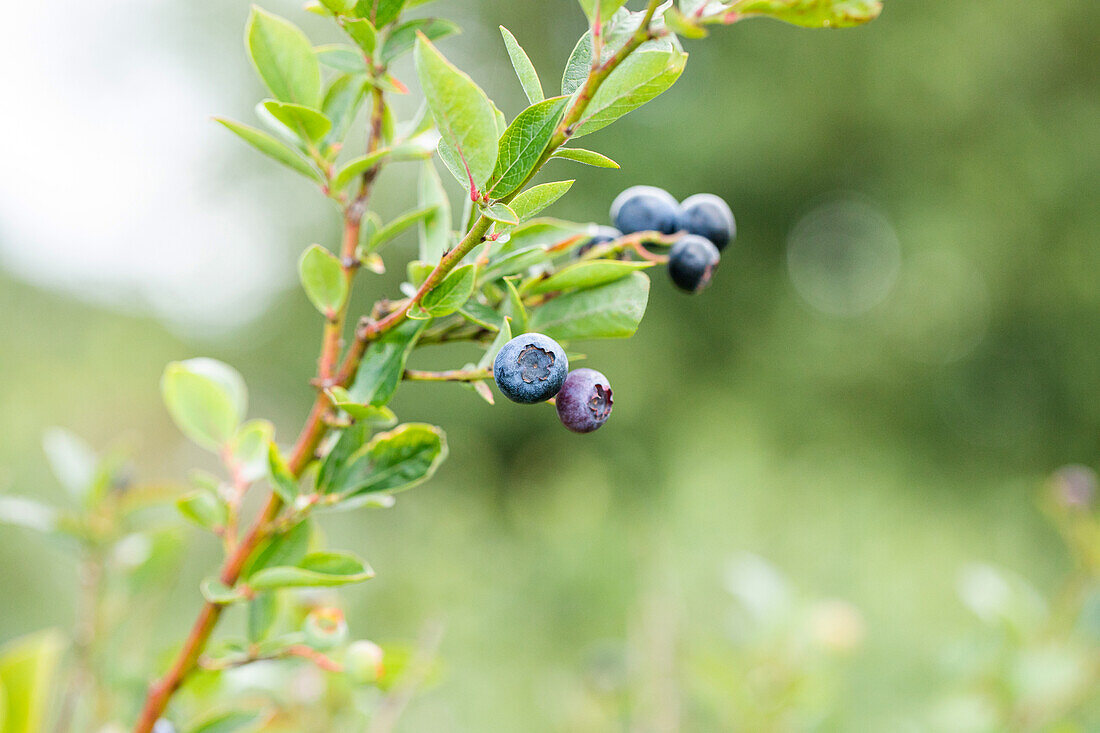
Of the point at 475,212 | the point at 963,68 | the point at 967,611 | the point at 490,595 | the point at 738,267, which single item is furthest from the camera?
the point at 738,267

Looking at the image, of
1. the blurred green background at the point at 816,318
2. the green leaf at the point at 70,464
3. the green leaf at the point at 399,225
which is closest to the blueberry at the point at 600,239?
the green leaf at the point at 399,225

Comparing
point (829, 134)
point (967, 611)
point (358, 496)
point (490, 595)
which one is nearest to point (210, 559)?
point (490, 595)

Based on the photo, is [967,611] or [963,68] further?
[963,68]

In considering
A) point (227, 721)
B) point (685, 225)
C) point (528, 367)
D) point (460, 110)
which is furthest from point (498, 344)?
point (227, 721)

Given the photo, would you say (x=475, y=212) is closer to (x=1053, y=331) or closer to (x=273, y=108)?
(x=273, y=108)

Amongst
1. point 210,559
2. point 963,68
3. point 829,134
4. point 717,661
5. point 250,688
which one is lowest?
point 210,559

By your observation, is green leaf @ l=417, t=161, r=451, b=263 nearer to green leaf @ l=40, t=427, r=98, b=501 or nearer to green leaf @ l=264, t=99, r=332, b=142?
green leaf @ l=264, t=99, r=332, b=142
